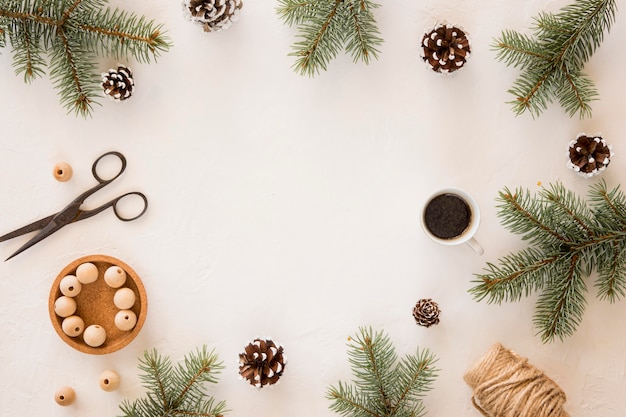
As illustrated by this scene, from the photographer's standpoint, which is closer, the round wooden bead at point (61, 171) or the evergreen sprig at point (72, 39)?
the evergreen sprig at point (72, 39)

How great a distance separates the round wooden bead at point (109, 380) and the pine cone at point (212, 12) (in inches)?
30.7

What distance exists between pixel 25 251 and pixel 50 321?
0.54 feet

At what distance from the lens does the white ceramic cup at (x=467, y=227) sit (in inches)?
46.3

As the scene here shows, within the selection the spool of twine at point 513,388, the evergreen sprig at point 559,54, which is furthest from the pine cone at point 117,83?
the spool of twine at point 513,388

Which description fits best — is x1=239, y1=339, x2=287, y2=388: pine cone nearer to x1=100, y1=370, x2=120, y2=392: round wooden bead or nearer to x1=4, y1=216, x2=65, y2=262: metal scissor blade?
x1=100, y1=370, x2=120, y2=392: round wooden bead

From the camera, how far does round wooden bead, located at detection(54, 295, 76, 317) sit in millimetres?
1190

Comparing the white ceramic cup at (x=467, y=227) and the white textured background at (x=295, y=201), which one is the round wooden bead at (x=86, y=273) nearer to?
the white textured background at (x=295, y=201)

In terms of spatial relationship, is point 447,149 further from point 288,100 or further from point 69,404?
point 69,404

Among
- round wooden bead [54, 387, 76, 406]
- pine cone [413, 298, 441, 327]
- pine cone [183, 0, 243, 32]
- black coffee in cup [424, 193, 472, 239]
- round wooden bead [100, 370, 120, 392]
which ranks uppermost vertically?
pine cone [183, 0, 243, 32]

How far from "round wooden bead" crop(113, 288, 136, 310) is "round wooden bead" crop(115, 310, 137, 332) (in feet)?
0.04

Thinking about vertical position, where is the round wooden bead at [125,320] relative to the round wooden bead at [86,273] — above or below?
below

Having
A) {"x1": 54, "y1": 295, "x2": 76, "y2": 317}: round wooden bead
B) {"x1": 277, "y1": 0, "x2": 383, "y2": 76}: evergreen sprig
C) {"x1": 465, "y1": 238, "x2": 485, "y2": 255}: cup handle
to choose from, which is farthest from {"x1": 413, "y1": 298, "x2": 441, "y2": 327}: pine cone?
{"x1": 54, "y1": 295, "x2": 76, "y2": 317}: round wooden bead

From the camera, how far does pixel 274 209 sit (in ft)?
4.10

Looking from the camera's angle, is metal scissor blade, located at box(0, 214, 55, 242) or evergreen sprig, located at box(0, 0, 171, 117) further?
metal scissor blade, located at box(0, 214, 55, 242)
